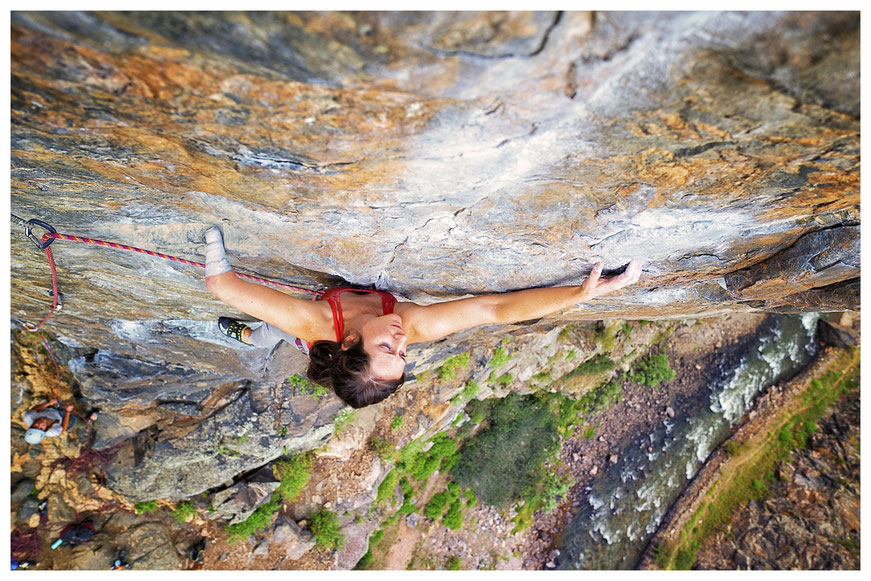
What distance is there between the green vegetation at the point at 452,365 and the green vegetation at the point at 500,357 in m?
0.37

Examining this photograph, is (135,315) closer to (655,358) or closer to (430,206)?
(430,206)

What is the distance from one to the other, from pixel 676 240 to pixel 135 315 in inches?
142

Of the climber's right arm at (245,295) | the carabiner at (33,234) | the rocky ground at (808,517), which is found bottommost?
the rocky ground at (808,517)

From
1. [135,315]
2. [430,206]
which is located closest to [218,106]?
[430,206]

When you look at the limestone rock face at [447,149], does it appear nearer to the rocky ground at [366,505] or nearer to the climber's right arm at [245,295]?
the climber's right arm at [245,295]

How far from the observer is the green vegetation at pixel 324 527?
5656 millimetres

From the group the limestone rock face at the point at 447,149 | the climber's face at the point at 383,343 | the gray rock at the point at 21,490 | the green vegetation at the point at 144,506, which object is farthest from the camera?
the green vegetation at the point at 144,506

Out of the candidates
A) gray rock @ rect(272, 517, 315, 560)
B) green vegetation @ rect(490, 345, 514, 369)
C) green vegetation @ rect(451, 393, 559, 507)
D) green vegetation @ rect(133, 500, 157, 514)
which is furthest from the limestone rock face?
green vegetation @ rect(451, 393, 559, 507)

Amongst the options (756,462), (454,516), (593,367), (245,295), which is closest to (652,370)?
(593,367)

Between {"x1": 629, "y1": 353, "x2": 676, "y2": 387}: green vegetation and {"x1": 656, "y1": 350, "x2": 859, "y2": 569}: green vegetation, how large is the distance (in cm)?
148

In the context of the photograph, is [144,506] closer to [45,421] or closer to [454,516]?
[45,421]

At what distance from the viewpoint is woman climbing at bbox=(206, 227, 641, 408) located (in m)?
2.11

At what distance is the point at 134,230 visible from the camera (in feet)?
6.76

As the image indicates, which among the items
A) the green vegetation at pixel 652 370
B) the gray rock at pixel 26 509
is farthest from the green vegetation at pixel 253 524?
the green vegetation at pixel 652 370
